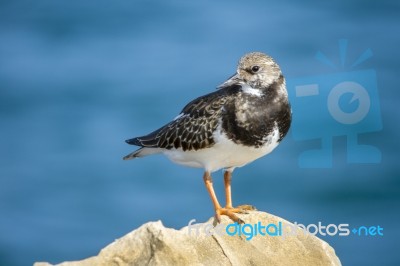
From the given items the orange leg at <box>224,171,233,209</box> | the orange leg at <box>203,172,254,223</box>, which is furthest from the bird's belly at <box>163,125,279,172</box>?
the orange leg at <box>224,171,233,209</box>

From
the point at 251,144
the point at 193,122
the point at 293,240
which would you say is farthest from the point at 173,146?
the point at 293,240

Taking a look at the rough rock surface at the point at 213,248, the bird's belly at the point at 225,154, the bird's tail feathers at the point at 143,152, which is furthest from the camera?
the bird's tail feathers at the point at 143,152

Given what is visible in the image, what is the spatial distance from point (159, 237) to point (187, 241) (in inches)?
17.7

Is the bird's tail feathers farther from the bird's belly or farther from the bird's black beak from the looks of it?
the bird's black beak

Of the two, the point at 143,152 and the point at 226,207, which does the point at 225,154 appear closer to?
the point at 226,207

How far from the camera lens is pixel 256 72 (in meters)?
9.71

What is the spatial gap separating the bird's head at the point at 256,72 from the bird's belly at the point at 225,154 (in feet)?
2.04

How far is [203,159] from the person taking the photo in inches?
405

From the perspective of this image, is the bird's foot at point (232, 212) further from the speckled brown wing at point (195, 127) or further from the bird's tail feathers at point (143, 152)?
the bird's tail feathers at point (143, 152)

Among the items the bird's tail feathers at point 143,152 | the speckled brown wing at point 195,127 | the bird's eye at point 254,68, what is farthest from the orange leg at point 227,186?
the bird's eye at point 254,68

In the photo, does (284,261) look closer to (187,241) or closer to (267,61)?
(187,241)

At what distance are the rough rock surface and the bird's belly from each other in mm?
702

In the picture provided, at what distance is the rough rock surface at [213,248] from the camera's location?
8.34m

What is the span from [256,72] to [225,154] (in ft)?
3.49
